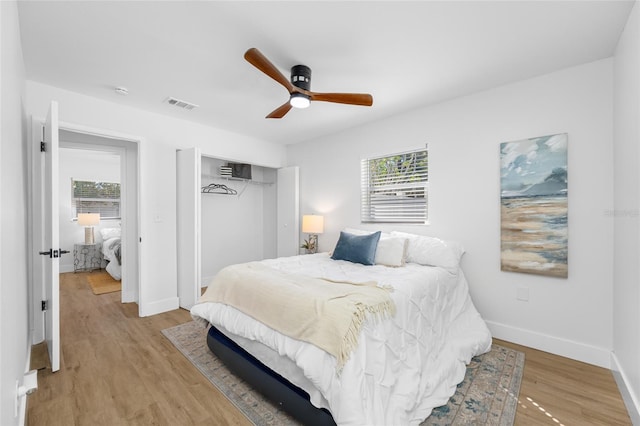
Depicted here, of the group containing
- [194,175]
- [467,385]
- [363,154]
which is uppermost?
[363,154]

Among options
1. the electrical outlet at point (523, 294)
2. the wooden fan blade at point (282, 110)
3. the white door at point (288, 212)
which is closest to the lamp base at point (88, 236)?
the white door at point (288, 212)

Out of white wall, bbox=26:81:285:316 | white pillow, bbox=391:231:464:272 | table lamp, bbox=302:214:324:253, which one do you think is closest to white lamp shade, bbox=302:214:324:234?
table lamp, bbox=302:214:324:253

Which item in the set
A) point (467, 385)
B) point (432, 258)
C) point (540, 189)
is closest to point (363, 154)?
point (432, 258)

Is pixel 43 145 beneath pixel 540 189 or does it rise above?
above

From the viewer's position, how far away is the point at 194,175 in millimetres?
3617

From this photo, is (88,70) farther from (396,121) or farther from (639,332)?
(639,332)

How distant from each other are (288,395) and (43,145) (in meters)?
3.08

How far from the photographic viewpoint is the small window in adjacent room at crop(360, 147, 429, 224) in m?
3.48

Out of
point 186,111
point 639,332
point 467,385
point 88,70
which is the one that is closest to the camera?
point 639,332

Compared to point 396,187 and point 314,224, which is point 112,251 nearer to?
point 314,224

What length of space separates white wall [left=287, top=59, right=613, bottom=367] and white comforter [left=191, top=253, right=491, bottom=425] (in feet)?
1.36

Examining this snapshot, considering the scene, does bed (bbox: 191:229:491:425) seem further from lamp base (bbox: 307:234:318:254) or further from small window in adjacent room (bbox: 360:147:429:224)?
lamp base (bbox: 307:234:318:254)

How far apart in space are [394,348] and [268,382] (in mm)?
857

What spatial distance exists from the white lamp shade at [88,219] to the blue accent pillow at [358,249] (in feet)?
20.0
